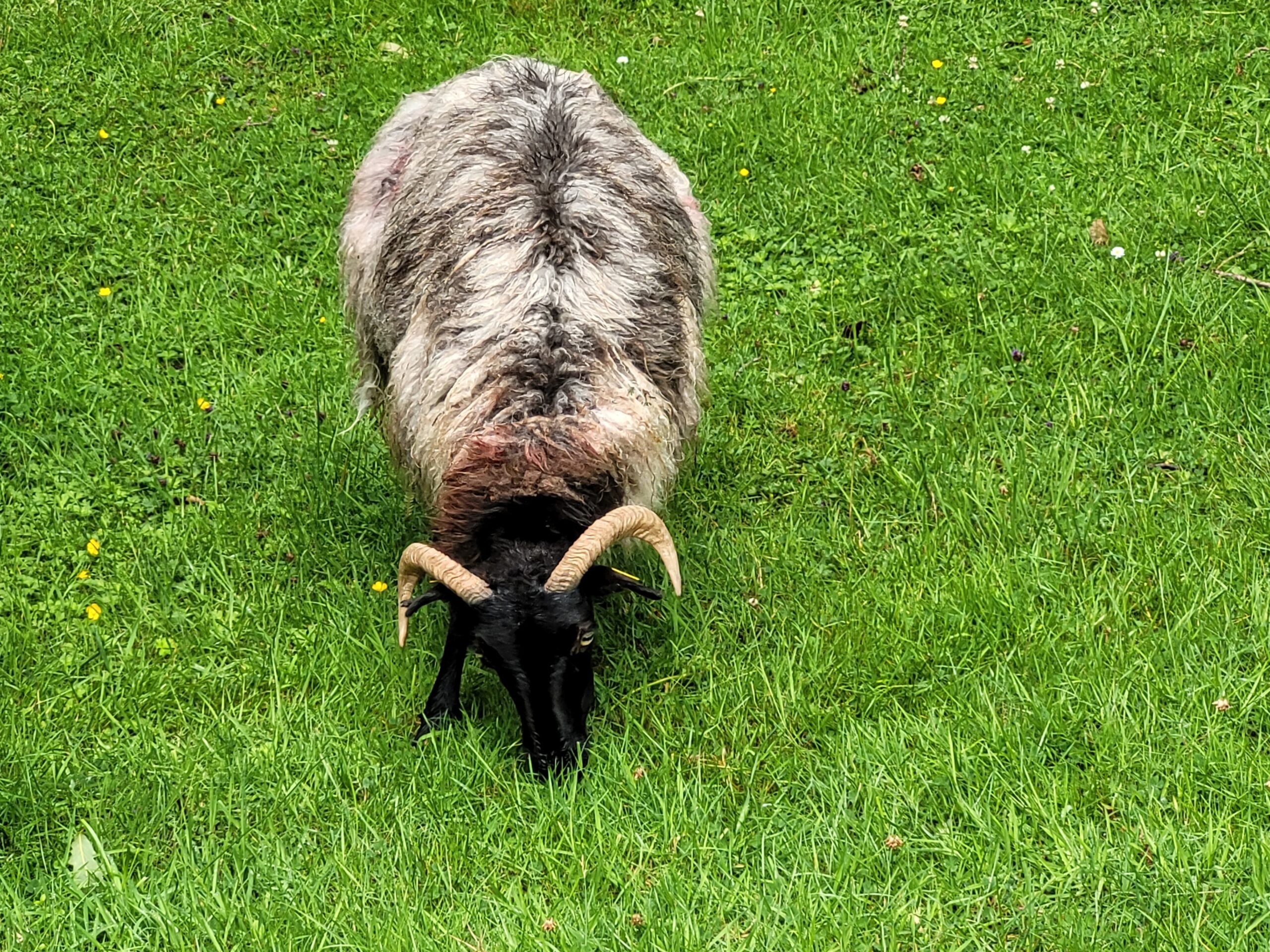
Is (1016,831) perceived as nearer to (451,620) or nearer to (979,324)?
(451,620)

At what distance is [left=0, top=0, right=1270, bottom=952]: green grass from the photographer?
13.0 feet

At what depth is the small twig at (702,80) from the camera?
803 cm

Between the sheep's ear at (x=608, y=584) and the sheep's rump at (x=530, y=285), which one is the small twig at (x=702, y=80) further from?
the sheep's ear at (x=608, y=584)

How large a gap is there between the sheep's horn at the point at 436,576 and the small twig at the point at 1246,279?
3.91m

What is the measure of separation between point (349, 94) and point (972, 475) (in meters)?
4.76

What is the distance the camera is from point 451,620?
450cm

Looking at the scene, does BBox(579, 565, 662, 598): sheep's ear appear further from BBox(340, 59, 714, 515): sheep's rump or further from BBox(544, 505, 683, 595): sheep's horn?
BBox(340, 59, 714, 515): sheep's rump

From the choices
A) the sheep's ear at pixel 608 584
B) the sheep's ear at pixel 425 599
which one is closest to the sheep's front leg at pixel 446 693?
the sheep's ear at pixel 425 599

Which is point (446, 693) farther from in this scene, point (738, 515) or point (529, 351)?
point (738, 515)

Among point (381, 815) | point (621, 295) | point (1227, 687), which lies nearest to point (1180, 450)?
point (1227, 687)

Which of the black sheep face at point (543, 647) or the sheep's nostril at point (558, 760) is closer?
the black sheep face at point (543, 647)

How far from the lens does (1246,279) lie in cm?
617

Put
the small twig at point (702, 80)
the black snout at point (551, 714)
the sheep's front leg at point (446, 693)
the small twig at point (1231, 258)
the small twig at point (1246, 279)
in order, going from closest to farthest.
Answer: the black snout at point (551, 714) → the sheep's front leg at point (446, 693) → the small twig at point (1246, 279) → the small twig at point (1231, 258) → the small twig at point (702, 80)

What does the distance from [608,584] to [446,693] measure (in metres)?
0.70
